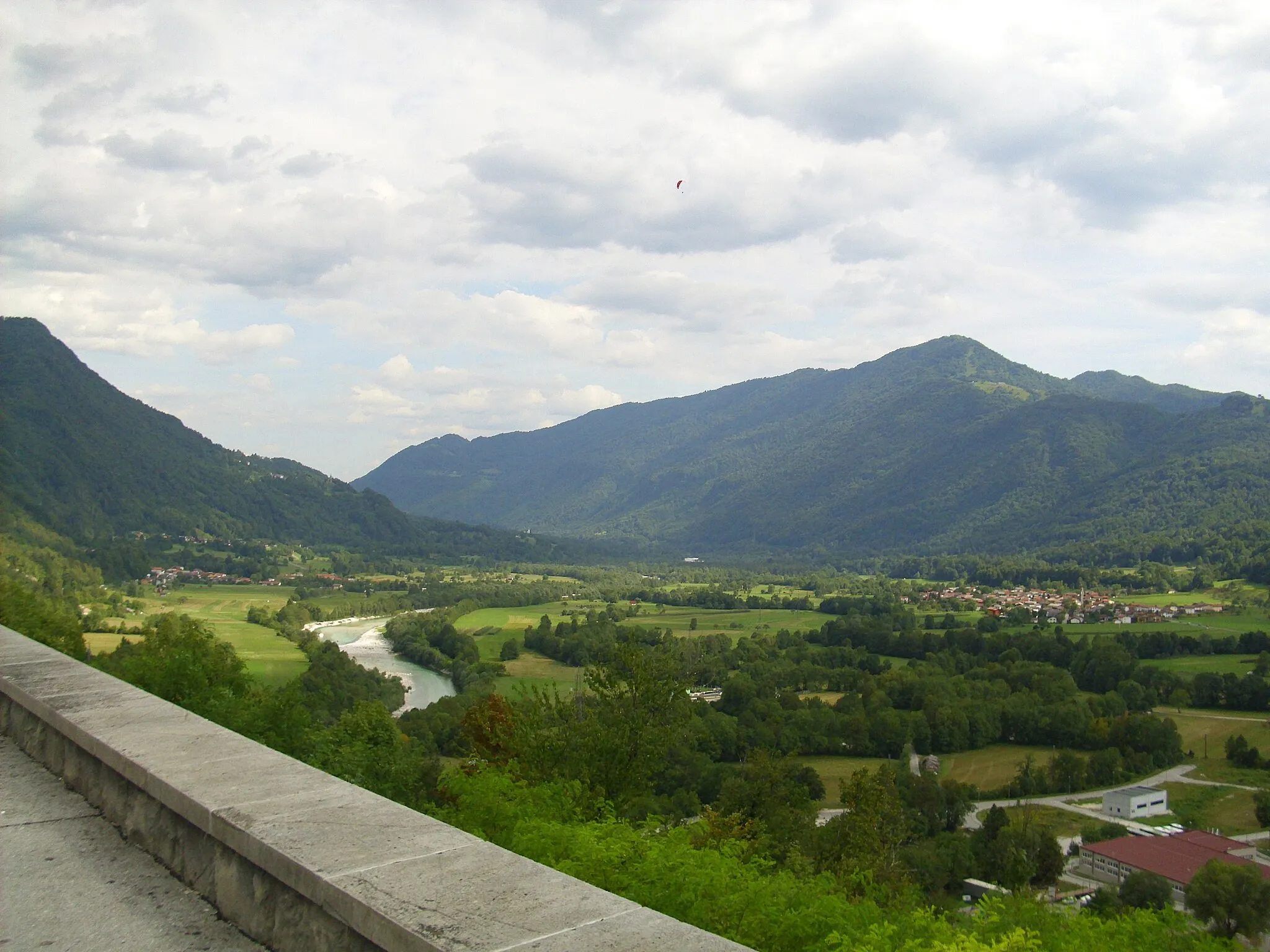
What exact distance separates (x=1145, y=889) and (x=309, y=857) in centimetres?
3220

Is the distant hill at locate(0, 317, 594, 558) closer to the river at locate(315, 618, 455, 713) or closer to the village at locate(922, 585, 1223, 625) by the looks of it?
the river at locate(315, 618, 455, 713)

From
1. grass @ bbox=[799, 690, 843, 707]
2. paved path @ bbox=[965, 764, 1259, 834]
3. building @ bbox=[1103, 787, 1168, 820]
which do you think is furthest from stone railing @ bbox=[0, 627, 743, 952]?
grass @ bbox=[799, 690, 843, 707]

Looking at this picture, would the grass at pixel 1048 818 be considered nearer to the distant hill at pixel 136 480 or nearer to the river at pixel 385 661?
the river at pixel 385 661

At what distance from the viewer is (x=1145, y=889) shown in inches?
1093

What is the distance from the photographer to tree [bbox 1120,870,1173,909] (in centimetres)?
2636

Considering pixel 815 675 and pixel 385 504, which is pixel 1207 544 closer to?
pixel 815 675

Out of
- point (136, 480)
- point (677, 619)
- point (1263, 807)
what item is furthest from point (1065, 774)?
point (136, 480)

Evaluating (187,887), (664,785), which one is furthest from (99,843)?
(664,785)

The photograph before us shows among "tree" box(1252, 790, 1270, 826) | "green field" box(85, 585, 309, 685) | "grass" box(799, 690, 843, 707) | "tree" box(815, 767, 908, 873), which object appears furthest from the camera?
"grass" box(799, 690, 843, 707)

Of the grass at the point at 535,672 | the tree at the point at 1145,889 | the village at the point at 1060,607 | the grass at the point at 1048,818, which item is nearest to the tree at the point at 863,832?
the tree at the point at 1145,889

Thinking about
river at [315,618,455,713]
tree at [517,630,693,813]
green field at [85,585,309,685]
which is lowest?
river at [315,618,455,713]

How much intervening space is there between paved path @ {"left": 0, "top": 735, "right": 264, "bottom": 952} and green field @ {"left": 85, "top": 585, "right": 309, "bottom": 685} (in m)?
27.5

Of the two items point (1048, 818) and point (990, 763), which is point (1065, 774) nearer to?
point (990, 763)

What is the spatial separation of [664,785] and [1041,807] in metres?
20.6
